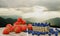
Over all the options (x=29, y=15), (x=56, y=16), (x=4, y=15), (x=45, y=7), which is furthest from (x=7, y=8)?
(x=56, y=16)

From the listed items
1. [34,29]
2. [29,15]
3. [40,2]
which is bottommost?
[34,29]

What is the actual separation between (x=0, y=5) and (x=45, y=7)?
1.31 ft

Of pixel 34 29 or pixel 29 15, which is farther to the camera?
pixel 29 15

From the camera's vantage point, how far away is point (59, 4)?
135cm

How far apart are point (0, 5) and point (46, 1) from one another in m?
0.41

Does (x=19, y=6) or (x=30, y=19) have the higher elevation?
(x=19, y=6)

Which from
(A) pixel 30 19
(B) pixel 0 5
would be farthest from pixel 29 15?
(B) pixel 0 5

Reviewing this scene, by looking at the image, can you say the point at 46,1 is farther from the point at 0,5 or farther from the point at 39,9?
the point at 0,5

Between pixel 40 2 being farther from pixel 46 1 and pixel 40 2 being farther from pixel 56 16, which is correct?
pixel 56 16

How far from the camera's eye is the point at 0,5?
140 centimetres

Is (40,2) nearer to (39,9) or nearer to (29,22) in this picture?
(39,9)

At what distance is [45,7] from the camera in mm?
1356

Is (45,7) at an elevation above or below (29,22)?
above

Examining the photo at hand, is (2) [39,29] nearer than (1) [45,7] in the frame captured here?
Yes
